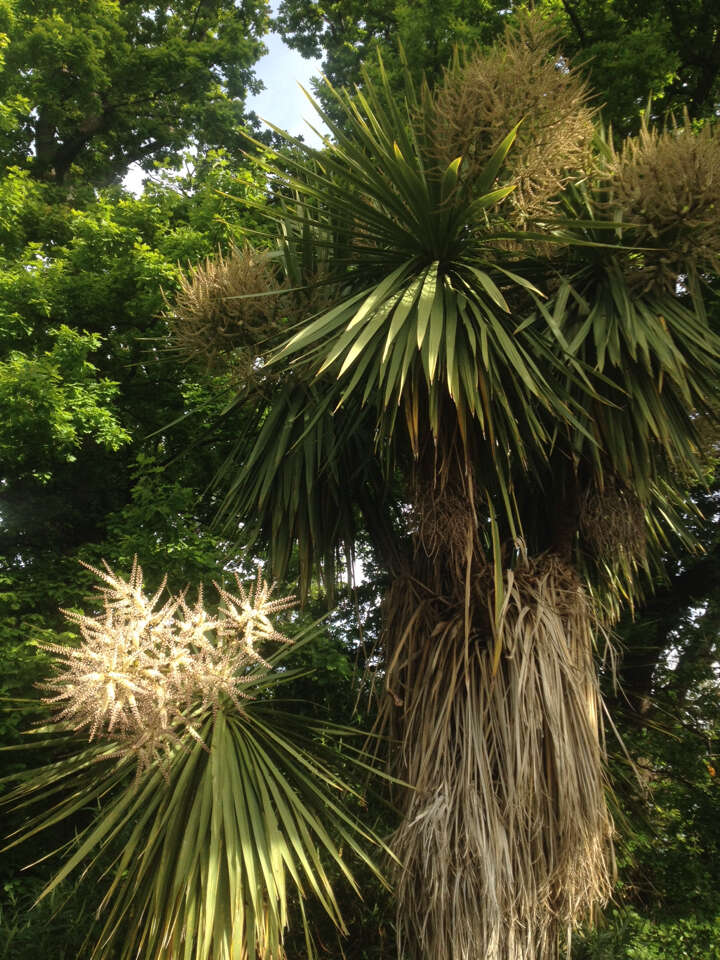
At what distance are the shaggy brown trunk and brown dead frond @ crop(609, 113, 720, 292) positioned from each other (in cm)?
126

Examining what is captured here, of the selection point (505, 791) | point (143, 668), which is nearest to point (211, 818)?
point (143, 668)

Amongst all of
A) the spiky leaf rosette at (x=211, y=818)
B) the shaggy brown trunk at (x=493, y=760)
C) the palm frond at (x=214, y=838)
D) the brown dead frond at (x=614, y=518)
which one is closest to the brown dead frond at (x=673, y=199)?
the brown dead frond at (x=614, y=518)

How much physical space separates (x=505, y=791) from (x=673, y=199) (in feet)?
8.20

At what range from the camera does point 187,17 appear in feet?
35.4

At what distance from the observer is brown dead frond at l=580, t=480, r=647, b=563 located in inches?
145

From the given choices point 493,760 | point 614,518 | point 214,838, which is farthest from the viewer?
point 614,518

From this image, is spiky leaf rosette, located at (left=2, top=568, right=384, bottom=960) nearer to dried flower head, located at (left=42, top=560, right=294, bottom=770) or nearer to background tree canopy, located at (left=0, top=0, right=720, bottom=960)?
dried flower head, located at (left=42, top=560, right=294, bottom=770)

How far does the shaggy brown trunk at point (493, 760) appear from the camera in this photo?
10.5ft

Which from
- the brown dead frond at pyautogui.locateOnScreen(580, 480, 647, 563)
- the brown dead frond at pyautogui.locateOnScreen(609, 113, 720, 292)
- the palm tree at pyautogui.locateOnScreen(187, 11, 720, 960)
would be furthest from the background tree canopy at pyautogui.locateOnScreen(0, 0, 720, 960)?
the brown dead frond at pyautogui.locateOnScreen(580, 480, 647, 563)

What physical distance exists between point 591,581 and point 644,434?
116cm

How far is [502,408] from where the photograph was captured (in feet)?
11.2

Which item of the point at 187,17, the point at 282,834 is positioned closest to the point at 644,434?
the point at 282,834

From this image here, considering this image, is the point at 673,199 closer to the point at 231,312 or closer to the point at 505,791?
the point at 231,312

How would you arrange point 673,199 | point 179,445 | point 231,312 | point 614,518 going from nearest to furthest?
point 673,199
point 614,518
point 231,312
point 179,445
